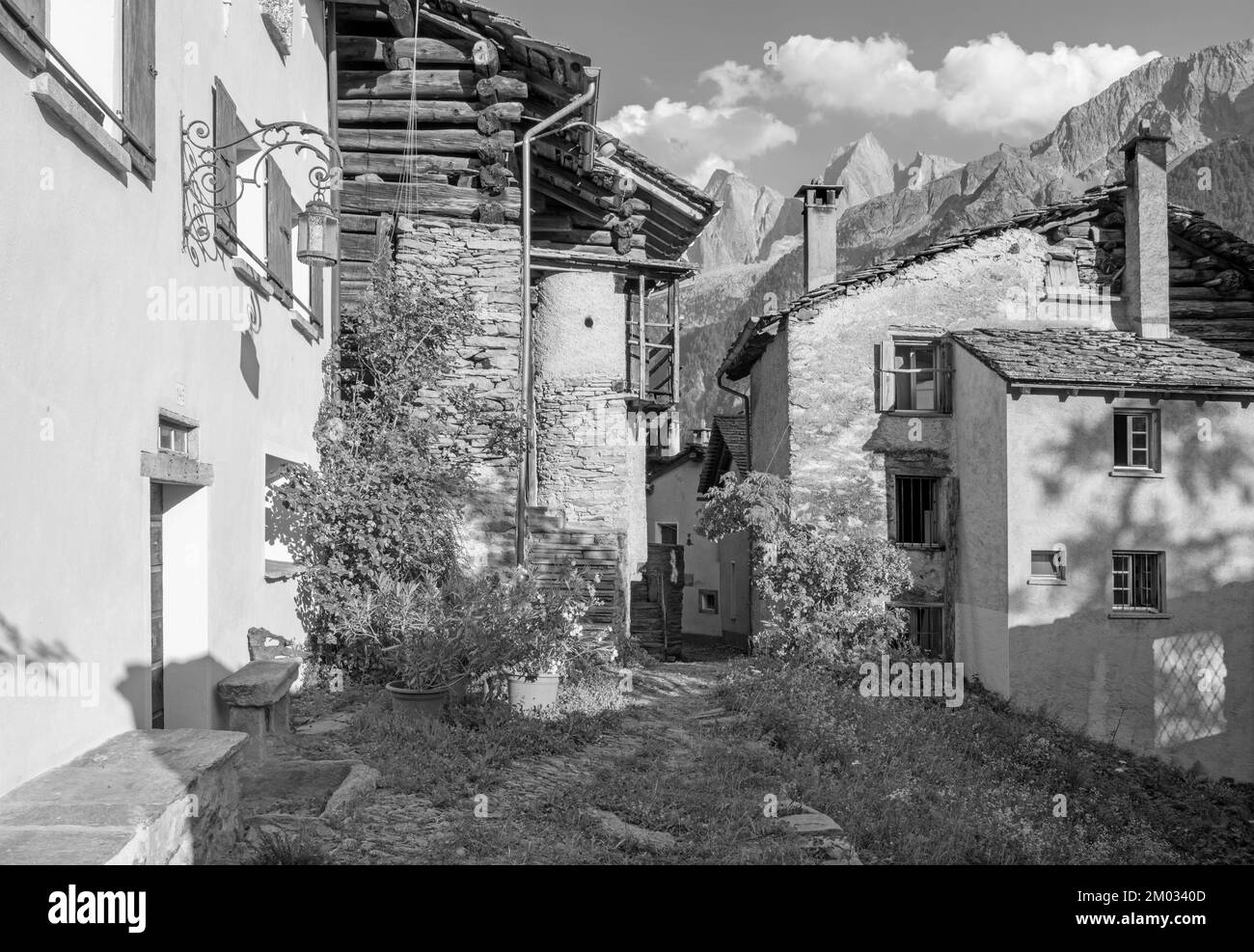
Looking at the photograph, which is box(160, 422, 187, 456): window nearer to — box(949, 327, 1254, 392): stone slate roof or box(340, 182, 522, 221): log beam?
box(340, 182, 522, 221): log beam

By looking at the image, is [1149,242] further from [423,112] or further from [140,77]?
[140,77]

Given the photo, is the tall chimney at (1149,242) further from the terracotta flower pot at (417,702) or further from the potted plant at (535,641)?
the terracotta flower pot at (417,702)

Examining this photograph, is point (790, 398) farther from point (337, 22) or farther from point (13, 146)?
point (13, 146)

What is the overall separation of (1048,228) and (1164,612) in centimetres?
649

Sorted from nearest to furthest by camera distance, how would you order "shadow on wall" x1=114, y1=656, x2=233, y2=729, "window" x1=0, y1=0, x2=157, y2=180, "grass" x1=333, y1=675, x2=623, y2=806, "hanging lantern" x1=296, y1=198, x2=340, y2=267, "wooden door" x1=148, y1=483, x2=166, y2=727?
"window" x1=0, y1=0, x2=157, y2=180, "wooden door" x1=148, y1=483, x2=166, y2=727, "shadow on wall" x1=114, y1=656, x2=233, y2=729, "grass" x1=333, y1=675, x2=623, y2=806, "hanging lantern" x1=296, y1=198, x2=340, y2=267

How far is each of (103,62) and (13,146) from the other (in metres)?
1.42

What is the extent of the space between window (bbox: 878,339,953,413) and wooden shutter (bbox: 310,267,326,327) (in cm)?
946

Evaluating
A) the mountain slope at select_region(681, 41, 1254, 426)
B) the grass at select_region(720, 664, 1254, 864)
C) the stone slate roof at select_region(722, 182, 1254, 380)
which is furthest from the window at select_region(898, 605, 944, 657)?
the mountain slope at select_region(681, 41, 1254, 426)

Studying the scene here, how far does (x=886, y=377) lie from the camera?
15531 millimetres

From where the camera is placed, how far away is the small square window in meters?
5.49

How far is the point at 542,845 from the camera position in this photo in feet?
16.7

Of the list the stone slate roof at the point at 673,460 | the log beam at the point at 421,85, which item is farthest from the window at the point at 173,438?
the stone slate roof at the point at 673,460

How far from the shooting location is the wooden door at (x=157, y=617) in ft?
18.8

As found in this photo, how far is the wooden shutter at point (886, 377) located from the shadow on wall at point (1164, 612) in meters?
2.65
